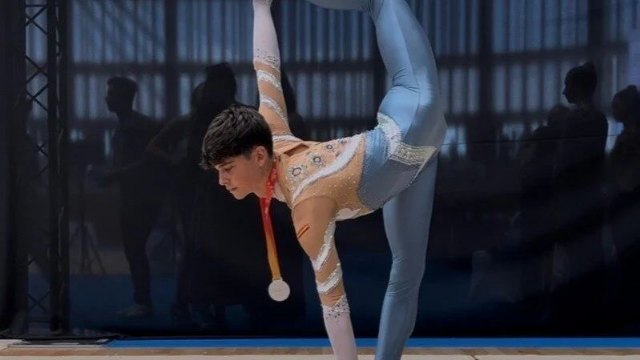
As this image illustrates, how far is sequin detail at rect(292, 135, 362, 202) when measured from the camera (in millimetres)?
1846

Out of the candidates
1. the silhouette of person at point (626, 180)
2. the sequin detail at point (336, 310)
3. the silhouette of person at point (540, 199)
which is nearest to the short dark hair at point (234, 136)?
the sequin detail at point (336, 310)

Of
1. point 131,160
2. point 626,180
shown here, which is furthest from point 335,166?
point 626,180

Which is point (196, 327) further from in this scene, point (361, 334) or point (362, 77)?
point (362, 77)

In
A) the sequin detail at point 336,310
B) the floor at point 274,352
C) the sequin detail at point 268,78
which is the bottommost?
the floor at point 274,352

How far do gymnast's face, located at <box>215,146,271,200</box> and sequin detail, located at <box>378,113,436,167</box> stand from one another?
308 mm

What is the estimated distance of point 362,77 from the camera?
3668 millimetres

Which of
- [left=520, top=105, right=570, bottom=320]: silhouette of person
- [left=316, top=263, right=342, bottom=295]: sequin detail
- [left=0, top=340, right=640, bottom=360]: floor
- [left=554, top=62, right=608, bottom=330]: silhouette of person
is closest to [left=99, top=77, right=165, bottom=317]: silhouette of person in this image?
[left=0, top=340, right=640, bottom=360]: floor

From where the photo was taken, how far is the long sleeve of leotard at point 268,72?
6.69 feet

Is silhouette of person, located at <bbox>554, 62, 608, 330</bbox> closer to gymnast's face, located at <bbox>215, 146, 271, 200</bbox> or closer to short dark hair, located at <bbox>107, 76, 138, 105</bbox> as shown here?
short dark hair, located at <bbox>107, 76, 138, 105</bbox>

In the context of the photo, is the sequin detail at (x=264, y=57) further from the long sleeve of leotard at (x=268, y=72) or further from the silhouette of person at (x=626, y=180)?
the silhouette of person at (x=626, y=180)

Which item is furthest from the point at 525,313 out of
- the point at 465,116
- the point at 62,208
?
the point at 62,208

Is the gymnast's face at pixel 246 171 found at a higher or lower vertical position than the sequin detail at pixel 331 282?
higher

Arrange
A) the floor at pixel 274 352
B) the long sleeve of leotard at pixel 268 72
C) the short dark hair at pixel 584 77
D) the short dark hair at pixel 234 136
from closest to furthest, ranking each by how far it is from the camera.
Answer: the short dark hair at pixel 234 136 < the long sleeve of leotard at pixel 268 72 < the floor at pixel 274 352 < the short dark hair at pixel 584 77

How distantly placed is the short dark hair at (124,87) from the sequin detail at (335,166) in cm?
197
